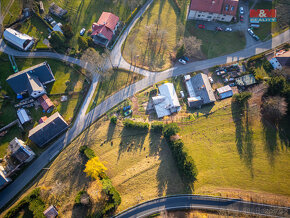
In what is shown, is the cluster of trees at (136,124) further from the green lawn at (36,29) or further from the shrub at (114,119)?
the green lawn at (36,29)

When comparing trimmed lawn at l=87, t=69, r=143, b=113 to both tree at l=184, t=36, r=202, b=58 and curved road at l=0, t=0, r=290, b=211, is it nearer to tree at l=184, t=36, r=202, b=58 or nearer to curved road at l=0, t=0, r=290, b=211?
curved road at l=0, t=0, r=290, b=211

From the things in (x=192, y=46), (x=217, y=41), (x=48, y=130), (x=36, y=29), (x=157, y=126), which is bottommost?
(x=157, y=126)

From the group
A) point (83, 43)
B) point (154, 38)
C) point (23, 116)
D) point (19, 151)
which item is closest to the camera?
point (19, 151)

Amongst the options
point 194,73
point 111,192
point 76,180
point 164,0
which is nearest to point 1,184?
point 76,180

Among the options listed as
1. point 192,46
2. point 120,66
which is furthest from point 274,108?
point 120,66

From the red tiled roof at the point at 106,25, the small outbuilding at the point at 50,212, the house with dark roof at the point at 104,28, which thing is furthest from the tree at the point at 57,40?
the small outbuilding at the point at 50,212

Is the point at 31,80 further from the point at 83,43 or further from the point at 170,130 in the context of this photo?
the point at 170,130

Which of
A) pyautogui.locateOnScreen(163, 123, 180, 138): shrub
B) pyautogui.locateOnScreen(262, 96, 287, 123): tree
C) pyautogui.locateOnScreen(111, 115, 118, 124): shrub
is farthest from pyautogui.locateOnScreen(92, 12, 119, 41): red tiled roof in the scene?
pyautogui.locateOnScreen(262, 96, 287, 123): tree

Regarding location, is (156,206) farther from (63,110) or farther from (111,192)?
(63,110)
